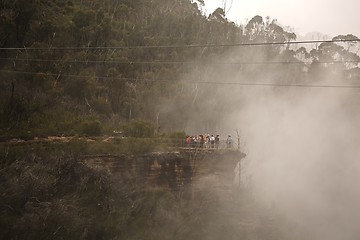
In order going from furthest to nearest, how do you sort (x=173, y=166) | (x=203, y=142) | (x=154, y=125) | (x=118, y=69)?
(x=118, y=69)
(x=154, y=125)
(x=203, y=142)
(x=173, y=166)

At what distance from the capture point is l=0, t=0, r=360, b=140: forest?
1925 centimetres

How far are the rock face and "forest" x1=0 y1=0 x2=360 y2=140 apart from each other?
236cm

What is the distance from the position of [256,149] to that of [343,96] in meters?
14.1

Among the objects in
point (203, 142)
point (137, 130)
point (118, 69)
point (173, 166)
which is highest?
point (118, 69)

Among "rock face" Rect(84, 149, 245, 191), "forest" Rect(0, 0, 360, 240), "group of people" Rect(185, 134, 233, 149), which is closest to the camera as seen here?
"forest" Rect(0, 0, 360, 240)

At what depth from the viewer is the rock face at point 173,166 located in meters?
17.8

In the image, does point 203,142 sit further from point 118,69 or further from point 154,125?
point 118,69

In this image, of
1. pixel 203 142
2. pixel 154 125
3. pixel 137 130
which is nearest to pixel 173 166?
pixel 203 142

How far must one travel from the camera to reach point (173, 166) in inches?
776

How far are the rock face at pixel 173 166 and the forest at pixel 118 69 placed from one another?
2.36 meters

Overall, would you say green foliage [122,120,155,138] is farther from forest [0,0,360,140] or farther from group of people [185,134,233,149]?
group of people [185,134,233,149]

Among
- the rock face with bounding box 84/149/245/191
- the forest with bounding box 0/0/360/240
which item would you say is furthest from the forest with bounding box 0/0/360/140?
the rock face with bounding box 84/149/245/191

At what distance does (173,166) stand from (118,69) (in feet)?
38.9

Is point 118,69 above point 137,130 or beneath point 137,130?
above
